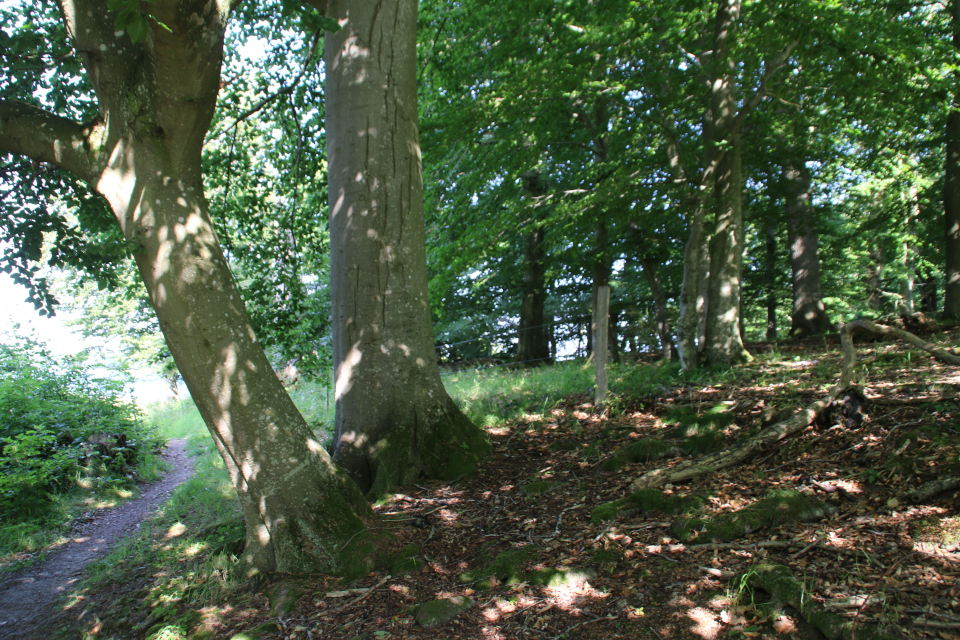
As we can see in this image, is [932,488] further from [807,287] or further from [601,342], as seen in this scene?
[807,287]

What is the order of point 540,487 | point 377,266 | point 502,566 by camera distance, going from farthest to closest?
point 377,266 → point 540,487 → point 502,566

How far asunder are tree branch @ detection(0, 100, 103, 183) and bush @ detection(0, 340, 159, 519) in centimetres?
455

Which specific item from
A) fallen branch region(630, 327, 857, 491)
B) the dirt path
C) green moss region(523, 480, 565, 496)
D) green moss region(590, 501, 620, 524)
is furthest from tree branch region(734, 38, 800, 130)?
the dirt path

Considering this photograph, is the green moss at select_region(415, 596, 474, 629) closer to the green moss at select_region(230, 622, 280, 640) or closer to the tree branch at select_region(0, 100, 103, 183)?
the green moss at select_region(230, 622, 280, 640)

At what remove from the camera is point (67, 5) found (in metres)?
3.50

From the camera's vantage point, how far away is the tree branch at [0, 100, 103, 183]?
11.8ft

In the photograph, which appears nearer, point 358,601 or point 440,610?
point 440,610

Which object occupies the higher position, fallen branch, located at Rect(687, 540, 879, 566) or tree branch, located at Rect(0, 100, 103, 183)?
tree branch, located at Rect(0, 100, 103, 183)

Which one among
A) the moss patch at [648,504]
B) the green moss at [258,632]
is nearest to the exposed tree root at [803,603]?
the moss patch at [648,504]

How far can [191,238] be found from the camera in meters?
3.57

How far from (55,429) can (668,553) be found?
8338 millimetres

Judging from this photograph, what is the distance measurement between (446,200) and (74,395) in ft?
24.2

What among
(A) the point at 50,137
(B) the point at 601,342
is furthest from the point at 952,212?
(A) the point at 50,137

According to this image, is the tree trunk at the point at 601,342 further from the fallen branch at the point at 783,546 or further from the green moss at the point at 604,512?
the fallen branch at the point at 783,546
